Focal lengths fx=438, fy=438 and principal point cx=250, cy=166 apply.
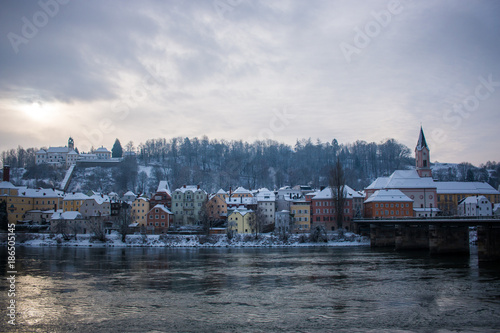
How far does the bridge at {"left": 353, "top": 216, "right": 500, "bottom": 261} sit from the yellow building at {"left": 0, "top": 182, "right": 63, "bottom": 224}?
6730 centimetres

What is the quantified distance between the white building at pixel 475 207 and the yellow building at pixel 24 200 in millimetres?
91073

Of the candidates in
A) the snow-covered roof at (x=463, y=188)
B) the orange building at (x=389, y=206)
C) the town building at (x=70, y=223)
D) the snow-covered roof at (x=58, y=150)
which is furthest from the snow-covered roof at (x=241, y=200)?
the snow-covered roof at (x=58, y=150)

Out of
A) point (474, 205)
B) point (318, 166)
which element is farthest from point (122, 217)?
point (318, 166)

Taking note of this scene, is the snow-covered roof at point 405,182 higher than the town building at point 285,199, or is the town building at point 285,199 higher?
the snow-covered roof at point 405,182

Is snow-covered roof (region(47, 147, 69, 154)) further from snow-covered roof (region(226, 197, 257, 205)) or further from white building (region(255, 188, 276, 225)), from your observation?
white building (region(255, 188, 276, 225))

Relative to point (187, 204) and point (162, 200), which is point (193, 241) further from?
point (162, 200)

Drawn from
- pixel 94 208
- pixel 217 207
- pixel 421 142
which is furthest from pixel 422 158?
pixel 94 208

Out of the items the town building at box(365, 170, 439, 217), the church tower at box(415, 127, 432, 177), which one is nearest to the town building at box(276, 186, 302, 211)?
the town building at box(365, 170, 439, 217)

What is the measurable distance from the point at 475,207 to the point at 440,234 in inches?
1929

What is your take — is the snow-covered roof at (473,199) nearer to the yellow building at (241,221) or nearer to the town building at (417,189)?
the town building at (417,189)

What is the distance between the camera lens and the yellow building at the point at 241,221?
7762cm

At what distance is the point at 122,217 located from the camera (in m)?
75.5

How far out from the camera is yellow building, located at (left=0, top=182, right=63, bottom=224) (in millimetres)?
91250

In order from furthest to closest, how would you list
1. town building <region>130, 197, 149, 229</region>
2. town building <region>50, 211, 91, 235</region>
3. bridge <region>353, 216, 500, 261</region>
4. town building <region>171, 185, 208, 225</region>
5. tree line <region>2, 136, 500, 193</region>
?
tree line <region>2, 136, 500, 193</region>
town building <region>130, 197, 149, 229</region>
town building <region>171, 185, 208, 225</region>
town building <region>50, 211, 91, 235</region>
bridge <region>353, 216, 500, 261</region>
